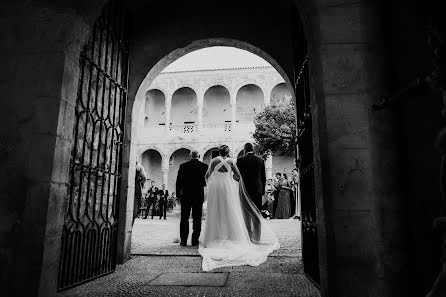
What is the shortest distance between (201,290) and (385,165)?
187 centimetres

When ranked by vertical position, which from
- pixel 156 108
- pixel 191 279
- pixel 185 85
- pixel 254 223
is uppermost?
pixel 185 85

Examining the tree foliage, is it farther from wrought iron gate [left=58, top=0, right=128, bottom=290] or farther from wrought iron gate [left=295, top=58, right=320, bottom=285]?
wrought iron gate [left=58, top=0, right=128, bottom=290]

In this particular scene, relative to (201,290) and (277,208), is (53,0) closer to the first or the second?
(201,290)

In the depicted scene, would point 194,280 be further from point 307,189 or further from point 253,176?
point 253,176

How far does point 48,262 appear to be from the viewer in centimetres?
212

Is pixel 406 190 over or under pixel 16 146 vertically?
under

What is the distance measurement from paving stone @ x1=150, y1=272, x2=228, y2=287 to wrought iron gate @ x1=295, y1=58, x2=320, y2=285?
90 cm

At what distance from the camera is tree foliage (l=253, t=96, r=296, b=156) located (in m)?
15.6

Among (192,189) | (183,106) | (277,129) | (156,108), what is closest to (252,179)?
(192,189)

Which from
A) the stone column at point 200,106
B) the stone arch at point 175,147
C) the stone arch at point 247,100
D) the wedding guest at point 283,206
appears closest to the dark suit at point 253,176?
the wedding guest at point 283,206

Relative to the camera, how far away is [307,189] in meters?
3.44

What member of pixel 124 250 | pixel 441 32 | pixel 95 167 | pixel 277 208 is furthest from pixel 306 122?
pixel 277 208

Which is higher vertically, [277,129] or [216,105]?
[216,105]

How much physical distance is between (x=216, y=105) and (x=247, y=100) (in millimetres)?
2759
